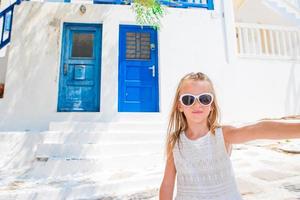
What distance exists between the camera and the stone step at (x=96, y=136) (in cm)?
498

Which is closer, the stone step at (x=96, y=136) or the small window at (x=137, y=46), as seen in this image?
the stone step at (x=96, y=136)

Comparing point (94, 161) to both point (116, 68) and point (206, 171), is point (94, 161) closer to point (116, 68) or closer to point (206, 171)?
point (116, 68)

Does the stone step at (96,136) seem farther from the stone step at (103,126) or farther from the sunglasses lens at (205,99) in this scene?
the sunglasses lens at (205,99)

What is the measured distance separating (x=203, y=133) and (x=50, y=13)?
639 centimetres

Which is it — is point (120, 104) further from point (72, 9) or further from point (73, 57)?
point (72, 9)

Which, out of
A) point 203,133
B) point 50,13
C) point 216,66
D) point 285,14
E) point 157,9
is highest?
point 285,14

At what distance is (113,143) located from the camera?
193 inches

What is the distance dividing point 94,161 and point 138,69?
310 cm

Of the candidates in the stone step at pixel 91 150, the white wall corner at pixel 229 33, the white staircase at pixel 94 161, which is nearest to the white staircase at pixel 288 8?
the white wall corner at pixel 229 33

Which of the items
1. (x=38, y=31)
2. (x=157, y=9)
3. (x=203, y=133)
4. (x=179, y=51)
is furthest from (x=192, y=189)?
(x=38, y=31)

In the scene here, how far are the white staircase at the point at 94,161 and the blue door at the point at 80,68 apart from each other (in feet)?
3.27

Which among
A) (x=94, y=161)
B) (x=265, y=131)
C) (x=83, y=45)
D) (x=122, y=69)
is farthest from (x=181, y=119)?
(x=83, y=45)

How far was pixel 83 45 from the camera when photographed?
22.0ft

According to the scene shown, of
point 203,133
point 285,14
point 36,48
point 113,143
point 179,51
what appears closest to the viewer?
point 203,133
